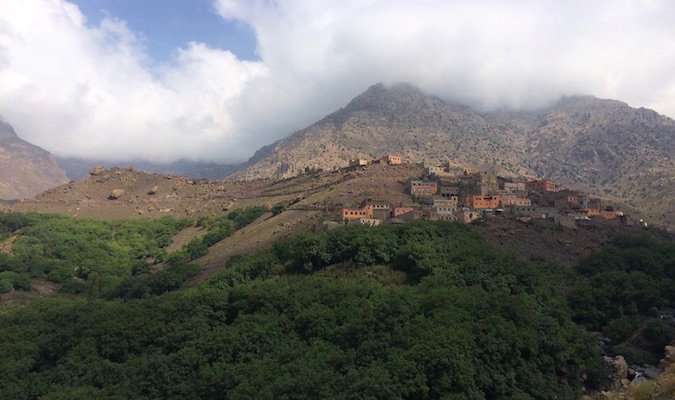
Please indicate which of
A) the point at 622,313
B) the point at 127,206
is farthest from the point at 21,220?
the point at 622,313

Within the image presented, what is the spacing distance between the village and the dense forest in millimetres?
8346

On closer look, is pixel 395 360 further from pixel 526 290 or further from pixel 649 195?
pixel 649 195

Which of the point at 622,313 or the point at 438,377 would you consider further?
the point at 622,313

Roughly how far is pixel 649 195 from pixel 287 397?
389 feet

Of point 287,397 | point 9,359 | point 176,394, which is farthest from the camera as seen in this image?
point 9,359

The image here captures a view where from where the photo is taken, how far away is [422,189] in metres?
90.4

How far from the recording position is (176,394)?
41.0 metres

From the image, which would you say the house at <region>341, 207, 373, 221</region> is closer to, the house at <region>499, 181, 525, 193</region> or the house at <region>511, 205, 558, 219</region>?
the house at <region>511, 205, 558, 219</region>

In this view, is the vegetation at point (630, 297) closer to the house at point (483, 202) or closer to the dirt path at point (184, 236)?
the house at point (483, 202)

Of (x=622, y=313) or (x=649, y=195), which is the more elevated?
(x=649, y=195)

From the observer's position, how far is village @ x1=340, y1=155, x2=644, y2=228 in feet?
247

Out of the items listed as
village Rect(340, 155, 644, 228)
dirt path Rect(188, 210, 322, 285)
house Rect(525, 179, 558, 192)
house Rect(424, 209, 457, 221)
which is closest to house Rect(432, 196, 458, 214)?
village Rect(340, 155, 644, 228)

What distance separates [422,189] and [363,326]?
164 feet

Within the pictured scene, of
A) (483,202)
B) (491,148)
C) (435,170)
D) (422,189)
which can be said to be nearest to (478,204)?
(483,202)
